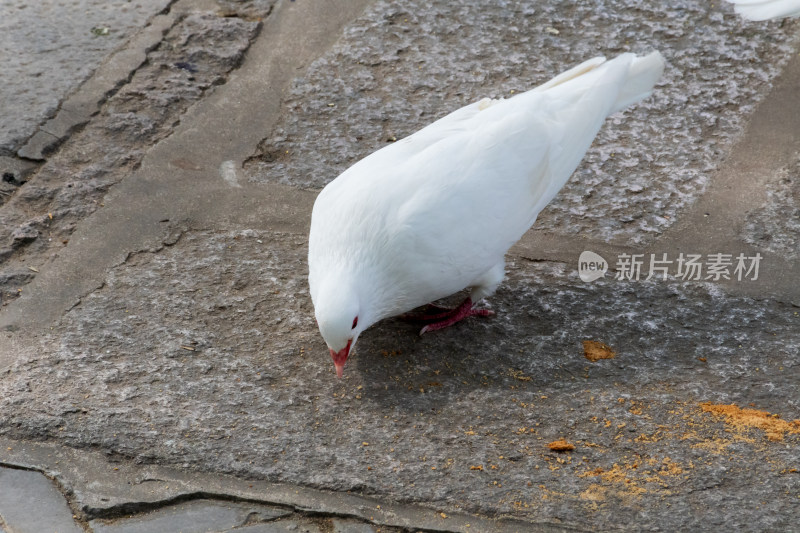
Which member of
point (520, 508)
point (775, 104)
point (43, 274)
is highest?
point (775, 104)

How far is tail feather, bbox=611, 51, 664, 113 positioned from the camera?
11.2 feet

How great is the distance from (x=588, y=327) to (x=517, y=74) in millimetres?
1638

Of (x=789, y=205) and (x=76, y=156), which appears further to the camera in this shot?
(x=76, y=156)

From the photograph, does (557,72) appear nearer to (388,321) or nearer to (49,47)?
(388,321)

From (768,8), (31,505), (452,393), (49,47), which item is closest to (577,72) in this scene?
(768,8)

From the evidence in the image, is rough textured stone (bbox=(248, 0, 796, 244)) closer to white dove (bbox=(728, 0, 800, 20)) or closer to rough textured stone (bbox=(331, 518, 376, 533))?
white dove (bbox=(728, 0, 800, 20))

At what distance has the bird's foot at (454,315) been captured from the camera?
317 centimetres

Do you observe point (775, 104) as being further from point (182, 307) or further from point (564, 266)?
point (182, 307)

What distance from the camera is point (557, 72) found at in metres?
4.29

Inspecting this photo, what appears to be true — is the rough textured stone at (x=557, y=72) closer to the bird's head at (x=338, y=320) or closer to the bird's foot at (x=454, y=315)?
the bird's foot at (x=454, y=315)

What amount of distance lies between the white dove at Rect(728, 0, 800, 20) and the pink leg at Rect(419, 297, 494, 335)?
1577 mm

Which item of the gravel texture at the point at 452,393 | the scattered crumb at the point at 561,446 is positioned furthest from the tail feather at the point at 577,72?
the scattered crumb at the point at 561,446

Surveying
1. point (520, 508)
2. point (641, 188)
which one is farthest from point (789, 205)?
point (520, 508)

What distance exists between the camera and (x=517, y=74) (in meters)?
4.32
